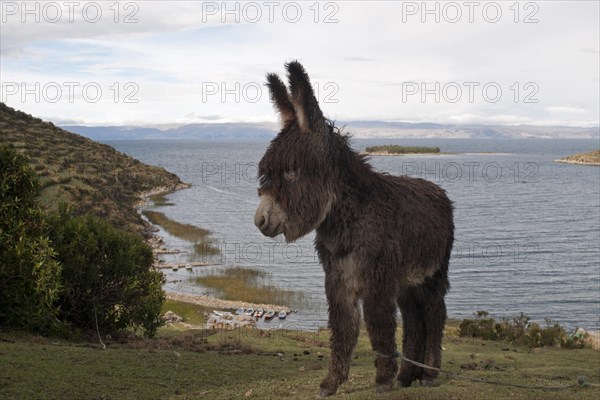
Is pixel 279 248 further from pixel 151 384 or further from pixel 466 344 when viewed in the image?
pixel 151 384

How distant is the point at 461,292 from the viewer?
36.0 m

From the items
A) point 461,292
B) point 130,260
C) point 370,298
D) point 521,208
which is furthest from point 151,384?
point 521,208

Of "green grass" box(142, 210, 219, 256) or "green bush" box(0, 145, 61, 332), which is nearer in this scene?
"green bush" box(0, 145, 61, 332)

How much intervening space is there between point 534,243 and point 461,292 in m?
18.0

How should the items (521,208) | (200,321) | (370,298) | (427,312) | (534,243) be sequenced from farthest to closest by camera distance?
(521,208) < (534,243) < (200,321) < (427,312) < (370,298)

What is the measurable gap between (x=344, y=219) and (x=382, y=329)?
134 centimetres

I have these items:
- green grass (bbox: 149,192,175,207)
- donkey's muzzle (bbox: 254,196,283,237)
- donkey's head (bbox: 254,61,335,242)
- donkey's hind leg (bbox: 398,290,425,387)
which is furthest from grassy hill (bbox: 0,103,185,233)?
donkey's muzzle (bbox: 254,196,283,237)

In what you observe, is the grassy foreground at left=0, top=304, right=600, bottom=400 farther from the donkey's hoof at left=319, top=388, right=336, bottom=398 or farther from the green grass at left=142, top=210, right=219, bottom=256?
the green grass at left=142, top=210, right=219, bottom=256

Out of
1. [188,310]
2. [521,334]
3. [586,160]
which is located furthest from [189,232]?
[586,160]

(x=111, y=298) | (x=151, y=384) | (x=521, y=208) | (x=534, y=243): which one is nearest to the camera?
(x=151, y=384)

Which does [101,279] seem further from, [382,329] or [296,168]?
[296,168]

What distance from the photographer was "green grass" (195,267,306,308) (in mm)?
34938

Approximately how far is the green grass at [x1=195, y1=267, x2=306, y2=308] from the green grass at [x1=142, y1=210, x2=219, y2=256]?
25.1 feet

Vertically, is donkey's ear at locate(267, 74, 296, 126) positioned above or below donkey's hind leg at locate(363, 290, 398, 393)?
above
